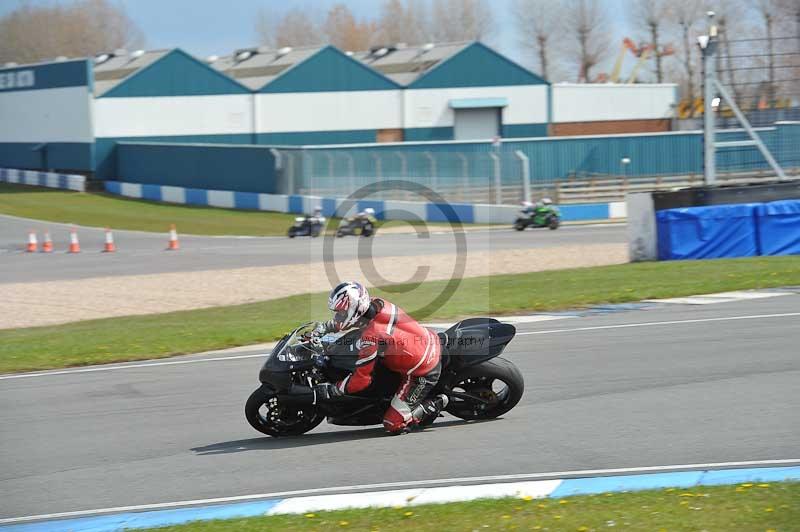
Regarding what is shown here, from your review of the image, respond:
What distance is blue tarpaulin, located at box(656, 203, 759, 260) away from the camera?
72.1 ft

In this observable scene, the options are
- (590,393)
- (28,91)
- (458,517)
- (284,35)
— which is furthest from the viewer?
(284,35)

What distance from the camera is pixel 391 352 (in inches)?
344

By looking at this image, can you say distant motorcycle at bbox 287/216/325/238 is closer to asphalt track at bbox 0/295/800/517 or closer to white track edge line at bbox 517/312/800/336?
white track edge line at bbox 517/312/800/336

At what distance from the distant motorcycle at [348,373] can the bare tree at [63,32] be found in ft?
304

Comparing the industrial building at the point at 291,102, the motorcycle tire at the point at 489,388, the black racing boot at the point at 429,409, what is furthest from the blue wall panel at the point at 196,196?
the black racing boot at the point at 429,409

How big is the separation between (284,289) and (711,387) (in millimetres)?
12471

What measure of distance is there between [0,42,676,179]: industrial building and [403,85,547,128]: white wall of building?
0.21 ft

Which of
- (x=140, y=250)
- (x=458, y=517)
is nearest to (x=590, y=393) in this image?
(x=458, y=517)

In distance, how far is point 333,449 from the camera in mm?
8711

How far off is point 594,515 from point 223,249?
25.7m

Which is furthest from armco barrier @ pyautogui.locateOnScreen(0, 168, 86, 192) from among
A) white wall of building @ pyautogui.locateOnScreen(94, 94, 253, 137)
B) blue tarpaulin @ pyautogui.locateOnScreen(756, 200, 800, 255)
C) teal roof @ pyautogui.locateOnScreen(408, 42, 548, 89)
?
blue tarpaulin @ pyautogui.locateOnScreen(756, 200, 800, 255)

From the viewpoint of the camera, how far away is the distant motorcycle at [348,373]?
883 centimetres

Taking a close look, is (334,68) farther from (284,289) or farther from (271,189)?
(284,289)

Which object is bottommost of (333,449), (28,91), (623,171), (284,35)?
(333,449)
